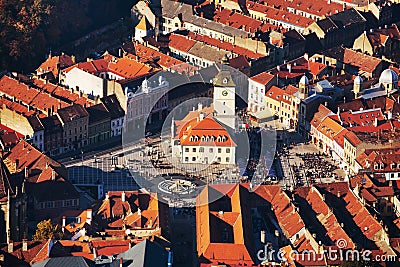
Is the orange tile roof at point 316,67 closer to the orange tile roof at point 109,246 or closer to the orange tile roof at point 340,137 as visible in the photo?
the orange tile roof at point 340,137

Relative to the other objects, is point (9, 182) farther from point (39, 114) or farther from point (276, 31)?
point (276, 31)

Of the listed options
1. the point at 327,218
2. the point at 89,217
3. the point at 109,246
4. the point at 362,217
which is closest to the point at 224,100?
the point at 327,218

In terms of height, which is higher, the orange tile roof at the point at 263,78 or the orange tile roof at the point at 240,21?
the orange tile roof at the point at 240,21

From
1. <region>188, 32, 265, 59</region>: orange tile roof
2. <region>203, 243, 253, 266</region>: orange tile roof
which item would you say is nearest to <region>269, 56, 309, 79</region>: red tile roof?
<region>188, 32, 265, 59</region>: orange tile roof

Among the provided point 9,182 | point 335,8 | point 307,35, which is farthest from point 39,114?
point 335,8

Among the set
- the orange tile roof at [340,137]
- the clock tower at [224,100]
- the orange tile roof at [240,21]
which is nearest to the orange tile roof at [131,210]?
the clock tower at [224,100]

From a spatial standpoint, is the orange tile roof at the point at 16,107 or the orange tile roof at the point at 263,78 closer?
the orange tile roof at the point at 16,107
